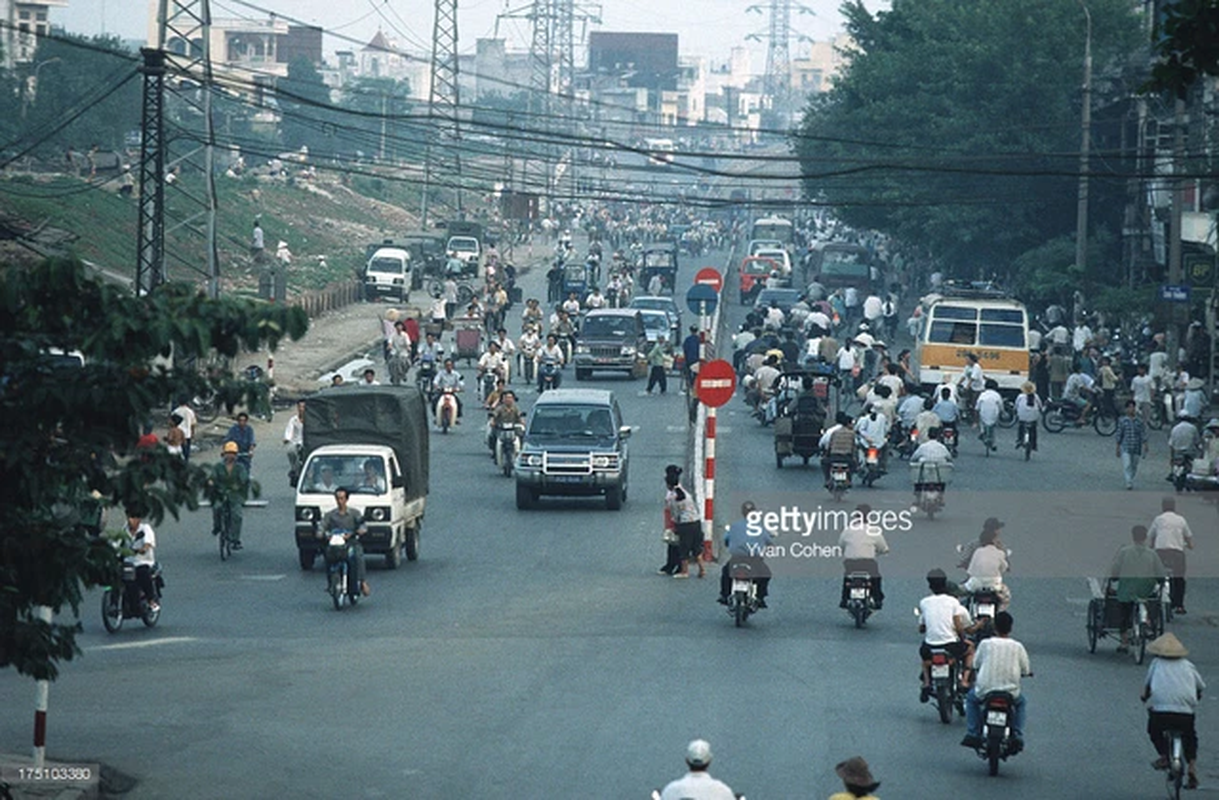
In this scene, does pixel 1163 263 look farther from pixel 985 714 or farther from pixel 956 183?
pixel 985 714

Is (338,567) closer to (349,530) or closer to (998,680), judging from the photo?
(349,530)

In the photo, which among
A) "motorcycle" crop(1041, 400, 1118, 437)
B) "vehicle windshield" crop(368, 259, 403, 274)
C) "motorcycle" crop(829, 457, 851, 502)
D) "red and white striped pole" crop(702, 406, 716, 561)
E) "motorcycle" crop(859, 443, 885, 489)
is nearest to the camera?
"red and white striped pole" crop(702, 406, 716, 561)

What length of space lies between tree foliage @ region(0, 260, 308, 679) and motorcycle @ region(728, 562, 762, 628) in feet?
41.9

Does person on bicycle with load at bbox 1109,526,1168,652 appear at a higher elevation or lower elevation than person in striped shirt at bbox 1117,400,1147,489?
lower

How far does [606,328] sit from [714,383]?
25750mm

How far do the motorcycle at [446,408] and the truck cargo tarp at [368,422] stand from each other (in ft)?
43.9

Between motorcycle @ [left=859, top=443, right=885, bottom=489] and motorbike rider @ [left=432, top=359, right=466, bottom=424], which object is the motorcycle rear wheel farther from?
motorbike rider @ [left=432, top=359, right=466, bottom=424]

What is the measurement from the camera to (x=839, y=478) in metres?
33.9

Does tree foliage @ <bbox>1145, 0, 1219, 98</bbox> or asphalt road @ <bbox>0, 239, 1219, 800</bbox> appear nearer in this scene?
tree foliage @ <bbox>1145, 0, 1219, 98</bbox>

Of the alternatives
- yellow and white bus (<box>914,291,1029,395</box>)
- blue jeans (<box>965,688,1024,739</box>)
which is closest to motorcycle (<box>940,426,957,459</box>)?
yellow and white bus (<box>914,291,1029,395</box>)

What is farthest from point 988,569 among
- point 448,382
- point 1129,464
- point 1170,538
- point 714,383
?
point 448,382

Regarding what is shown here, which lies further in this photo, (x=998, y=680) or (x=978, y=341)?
(x=978, y=341)

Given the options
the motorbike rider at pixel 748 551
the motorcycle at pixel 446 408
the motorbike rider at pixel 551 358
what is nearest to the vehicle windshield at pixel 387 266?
the motorbike rider at pixel 551 358

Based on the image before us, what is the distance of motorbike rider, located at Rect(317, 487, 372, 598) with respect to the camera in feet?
82.8
